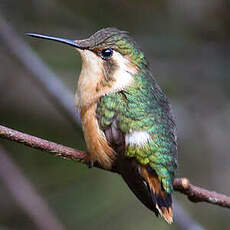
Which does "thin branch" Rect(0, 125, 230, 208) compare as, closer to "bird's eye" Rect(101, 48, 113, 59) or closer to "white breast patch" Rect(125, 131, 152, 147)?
"white breast patch" Rect(125, 131, 152, 147)

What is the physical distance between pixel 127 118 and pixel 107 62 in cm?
47

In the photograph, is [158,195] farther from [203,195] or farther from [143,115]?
[143,115]

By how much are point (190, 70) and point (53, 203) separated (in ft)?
6.91

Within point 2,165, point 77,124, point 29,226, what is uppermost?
point 77,124

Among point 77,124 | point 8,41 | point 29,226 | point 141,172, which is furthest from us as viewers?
point 29,226

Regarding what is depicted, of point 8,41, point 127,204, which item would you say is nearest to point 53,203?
point 127,204

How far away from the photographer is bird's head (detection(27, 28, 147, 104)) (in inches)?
149

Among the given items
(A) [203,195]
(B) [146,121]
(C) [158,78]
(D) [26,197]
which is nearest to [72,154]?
(B) [146,121]

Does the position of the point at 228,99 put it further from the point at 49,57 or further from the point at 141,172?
the point at 141,172

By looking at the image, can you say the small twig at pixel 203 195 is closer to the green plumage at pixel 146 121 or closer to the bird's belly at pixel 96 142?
the green plumage at pixel 146 121

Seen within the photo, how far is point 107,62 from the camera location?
386 centimetres

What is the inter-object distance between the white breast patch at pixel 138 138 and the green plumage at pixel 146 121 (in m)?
0.02

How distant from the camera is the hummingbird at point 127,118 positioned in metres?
3.54

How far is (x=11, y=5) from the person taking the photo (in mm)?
5555
